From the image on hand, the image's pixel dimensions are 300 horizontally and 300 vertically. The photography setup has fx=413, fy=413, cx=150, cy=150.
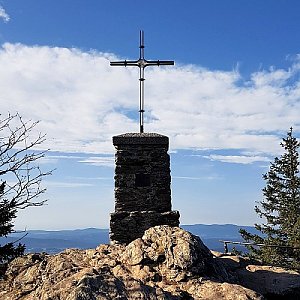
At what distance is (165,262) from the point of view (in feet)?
23.1

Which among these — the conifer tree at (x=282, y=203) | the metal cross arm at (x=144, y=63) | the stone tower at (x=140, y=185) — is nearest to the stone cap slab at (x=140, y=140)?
the stone tower at (x=140, y=185)

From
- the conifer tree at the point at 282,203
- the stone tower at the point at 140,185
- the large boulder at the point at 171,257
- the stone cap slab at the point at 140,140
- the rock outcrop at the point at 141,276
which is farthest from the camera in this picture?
the conifer tree at the point at 282,203

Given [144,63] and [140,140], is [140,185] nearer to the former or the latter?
[140,140]

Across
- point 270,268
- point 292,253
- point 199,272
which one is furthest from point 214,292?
point 292,253

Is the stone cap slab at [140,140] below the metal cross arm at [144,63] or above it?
below

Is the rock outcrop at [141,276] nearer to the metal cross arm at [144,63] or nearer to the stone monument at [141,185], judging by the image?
the stone monument at [141,185]

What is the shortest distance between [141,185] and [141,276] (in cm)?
431

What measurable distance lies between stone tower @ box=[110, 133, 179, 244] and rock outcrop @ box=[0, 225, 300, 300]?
7.55 feet

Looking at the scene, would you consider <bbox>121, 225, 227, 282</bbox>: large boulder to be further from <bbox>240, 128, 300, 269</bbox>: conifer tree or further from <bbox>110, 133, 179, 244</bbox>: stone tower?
<bbox>240, 128, 300, 269</bbox>: conifer tree

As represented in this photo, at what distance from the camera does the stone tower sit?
34.6ft

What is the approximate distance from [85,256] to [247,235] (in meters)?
20.6

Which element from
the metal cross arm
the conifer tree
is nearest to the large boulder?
the metal cross arm

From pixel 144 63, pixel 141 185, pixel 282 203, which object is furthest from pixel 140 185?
pixel 282 203

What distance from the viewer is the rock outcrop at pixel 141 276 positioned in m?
6.05
